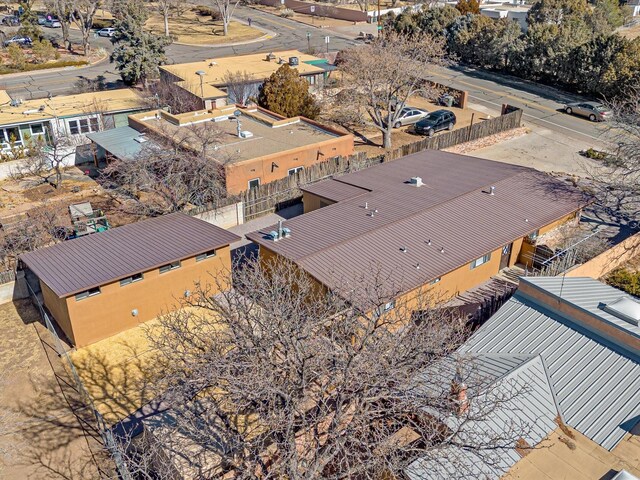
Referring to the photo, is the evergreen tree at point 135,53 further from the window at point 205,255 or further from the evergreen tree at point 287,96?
the window at point 205,255

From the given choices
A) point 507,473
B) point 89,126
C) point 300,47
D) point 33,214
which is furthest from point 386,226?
point 300,47

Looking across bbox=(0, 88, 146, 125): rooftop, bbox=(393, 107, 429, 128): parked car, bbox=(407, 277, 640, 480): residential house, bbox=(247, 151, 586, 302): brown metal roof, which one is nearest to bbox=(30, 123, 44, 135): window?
bbox=(0, 88, 146, 125): rooftop

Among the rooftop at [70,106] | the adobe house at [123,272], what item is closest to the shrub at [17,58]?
the rooftop at [70,106]

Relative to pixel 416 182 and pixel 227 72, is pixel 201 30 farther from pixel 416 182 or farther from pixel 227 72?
pixel 416 182

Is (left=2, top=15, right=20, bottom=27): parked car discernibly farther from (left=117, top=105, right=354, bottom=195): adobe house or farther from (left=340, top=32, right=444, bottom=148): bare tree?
(left=340, top=32, right=444, bottom=148): bare tree

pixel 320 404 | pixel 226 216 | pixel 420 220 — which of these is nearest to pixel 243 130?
pixel 226 216

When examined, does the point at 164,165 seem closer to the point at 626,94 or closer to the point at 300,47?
the point at 626,94

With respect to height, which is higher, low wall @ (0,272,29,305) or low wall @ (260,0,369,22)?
low wall @ (260,0,369,22)
